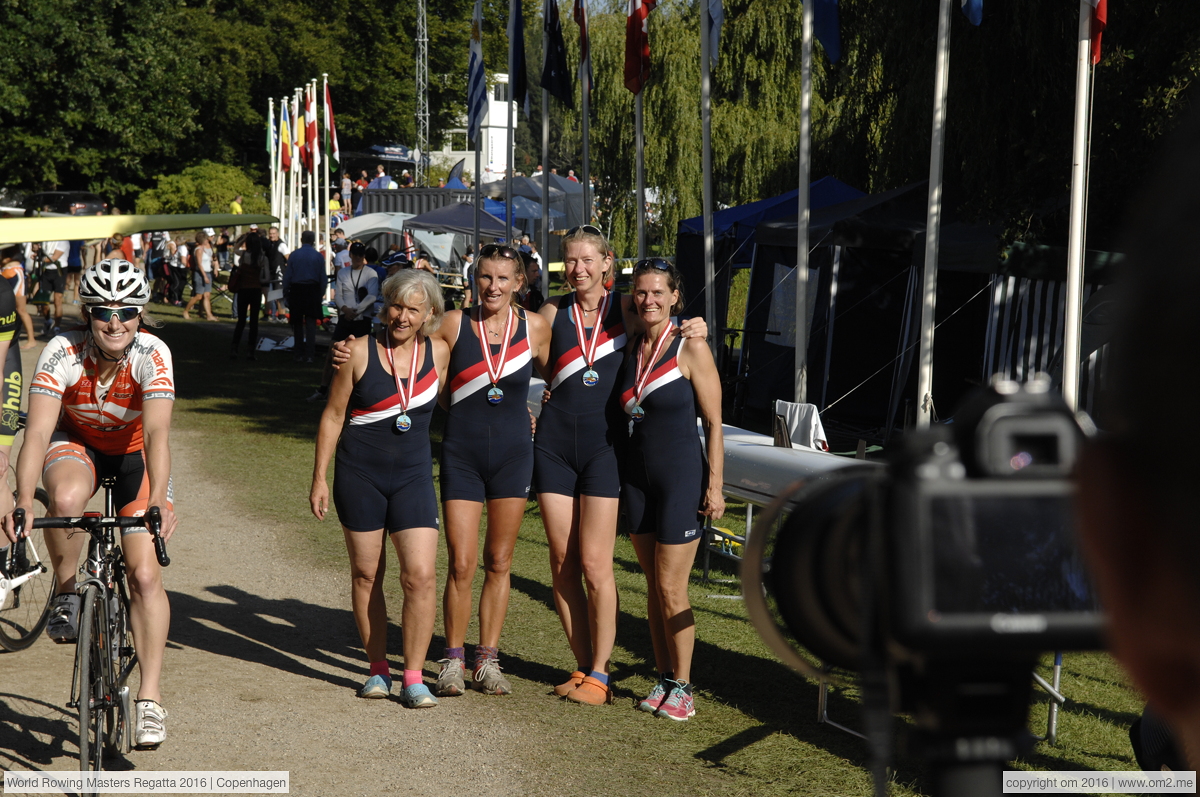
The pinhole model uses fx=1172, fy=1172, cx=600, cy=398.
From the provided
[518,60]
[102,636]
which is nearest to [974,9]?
[102,636]

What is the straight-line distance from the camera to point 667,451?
19.2ft

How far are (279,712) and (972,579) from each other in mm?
5651

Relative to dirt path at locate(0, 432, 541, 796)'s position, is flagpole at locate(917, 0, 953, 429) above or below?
above

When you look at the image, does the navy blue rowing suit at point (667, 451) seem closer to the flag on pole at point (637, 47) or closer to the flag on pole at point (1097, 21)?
the flag on pole at point (1097, 21)

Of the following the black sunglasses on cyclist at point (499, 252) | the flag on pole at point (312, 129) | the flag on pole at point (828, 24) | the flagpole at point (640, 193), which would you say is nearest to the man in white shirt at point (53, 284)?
the flag on pole at point (312, 129)

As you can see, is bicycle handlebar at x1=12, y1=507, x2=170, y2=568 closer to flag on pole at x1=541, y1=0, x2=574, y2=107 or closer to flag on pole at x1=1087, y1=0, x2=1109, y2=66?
flag on pole at x1=1087, y1=0, x2=1109, y2=66

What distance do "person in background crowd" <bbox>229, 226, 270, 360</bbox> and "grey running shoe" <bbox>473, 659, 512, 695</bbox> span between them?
15248mm

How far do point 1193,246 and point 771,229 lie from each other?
47.1 feet

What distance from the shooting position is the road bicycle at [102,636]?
4.70 metres

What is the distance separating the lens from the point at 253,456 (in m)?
12.7

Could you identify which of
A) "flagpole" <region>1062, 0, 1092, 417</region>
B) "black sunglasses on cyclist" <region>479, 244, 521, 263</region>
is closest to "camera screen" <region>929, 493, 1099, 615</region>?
"black sunglasses on cyclist" <region>479, 244, 521, 263</region>

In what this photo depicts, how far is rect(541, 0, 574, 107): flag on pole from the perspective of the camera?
17328mm

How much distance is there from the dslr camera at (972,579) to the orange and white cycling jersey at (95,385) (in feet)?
15.4

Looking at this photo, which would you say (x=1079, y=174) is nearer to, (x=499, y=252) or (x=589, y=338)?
(x=589, y=338)
